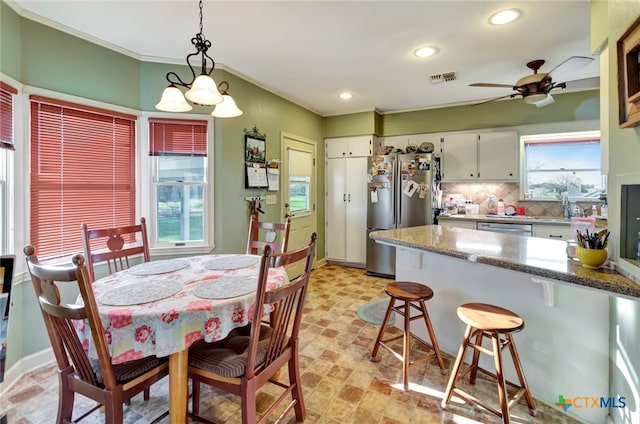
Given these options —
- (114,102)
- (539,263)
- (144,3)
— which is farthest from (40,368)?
(539,263)

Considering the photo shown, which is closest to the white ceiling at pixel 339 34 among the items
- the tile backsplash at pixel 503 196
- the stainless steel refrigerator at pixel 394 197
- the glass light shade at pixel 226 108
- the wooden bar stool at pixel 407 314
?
the glass light shade at pixel 226 108

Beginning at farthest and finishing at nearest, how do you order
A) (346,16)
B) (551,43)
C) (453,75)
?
(453,75) → (551,43) → (346,16)

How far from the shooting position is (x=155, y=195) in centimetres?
293

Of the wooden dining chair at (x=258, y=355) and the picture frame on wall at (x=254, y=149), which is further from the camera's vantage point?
the picture frame on wall at (x=254, y=149)

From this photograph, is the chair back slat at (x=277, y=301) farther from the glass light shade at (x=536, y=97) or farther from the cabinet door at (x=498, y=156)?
the cabinet door at (x=498, y=156)

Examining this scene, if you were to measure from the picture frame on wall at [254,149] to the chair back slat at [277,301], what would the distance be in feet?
7.31

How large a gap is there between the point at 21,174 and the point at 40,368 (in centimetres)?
144

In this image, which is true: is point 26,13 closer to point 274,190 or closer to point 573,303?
point 274,190

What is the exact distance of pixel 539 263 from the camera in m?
1.52

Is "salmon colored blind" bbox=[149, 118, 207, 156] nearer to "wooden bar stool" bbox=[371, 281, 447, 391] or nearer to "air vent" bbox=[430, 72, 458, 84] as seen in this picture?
"wooden bar stool" bbox=[371, 281, 447, 391]

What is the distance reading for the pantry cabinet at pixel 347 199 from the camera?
4.80 m

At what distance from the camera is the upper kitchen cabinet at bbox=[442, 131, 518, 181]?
407cm

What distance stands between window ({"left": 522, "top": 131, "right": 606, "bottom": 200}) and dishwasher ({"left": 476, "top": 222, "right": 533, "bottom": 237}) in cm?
72

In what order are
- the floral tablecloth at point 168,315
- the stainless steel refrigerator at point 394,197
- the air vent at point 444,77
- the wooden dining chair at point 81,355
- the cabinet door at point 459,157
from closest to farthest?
the wooden dining chair at point 81,355
the floral tablecloth at point 168,315
the air vent at point 444,77
the stainless steel refrigerator at point 394,197
the cabinet door at point 459,157
